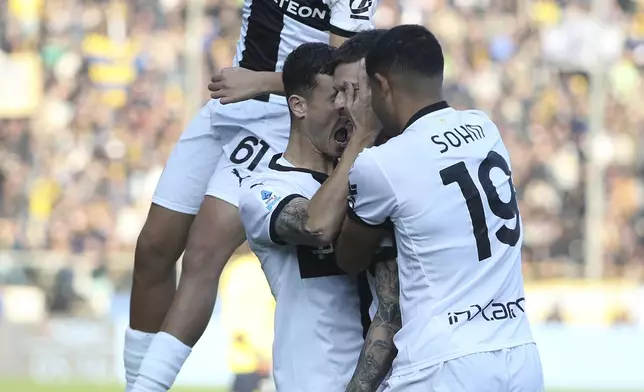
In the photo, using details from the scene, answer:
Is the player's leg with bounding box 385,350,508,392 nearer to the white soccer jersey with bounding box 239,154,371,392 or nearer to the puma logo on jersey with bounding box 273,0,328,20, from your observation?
the white soccer jersey with bounding box 239,154,371,392

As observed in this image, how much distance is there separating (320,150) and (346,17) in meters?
0.83

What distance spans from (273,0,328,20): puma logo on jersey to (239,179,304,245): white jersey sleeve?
125cm

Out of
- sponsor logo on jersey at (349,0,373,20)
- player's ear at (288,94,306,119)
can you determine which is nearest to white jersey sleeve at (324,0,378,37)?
sponsor logo on jersey at (349,0,373,20)

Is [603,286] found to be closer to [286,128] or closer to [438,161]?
[286,128]

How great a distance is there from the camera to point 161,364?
5219 mm

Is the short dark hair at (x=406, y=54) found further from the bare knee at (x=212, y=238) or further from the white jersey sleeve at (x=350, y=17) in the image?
the bare knee at (x=212, y=238)

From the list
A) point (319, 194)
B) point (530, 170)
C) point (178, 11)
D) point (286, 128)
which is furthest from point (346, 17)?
point (178, 11)

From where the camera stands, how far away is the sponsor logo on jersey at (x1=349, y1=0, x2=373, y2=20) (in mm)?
5082

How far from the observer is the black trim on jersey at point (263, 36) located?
547 centimetres

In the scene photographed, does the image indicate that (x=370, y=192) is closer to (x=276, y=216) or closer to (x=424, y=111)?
(x=424, y=111)

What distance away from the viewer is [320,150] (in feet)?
14.8

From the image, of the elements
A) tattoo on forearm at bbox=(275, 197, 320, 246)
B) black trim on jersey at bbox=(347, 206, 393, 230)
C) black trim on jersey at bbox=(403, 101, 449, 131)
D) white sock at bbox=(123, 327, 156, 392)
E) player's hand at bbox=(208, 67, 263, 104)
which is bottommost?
white sock at bbox=(123, 327, 156, 392)

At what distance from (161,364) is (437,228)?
1849 millimetres

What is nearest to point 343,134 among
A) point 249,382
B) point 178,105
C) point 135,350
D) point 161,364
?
point 161,364
